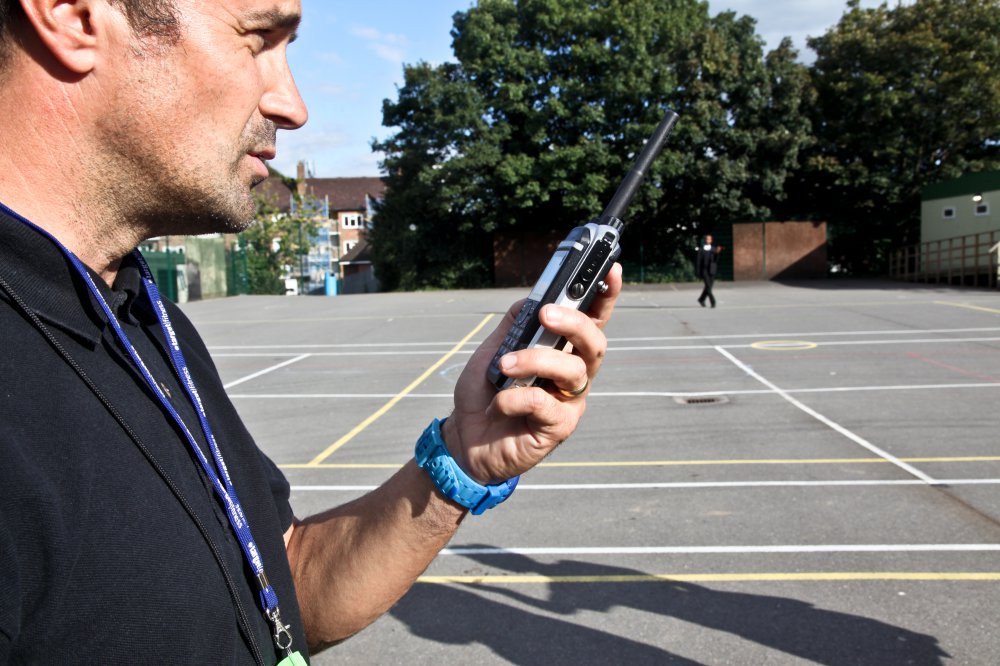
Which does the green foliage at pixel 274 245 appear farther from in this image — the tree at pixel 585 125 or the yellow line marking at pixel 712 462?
the yellow line marking at pixel 712 462

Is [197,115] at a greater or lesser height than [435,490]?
greater

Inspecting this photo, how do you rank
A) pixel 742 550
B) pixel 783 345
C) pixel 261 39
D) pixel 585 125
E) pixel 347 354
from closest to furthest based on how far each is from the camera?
pixel 261 39 → pixel 742 550 → pixel 783 345 → pixel 347 354 → pixel 585 125

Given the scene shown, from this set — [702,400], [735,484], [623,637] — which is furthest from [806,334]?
[623,637]

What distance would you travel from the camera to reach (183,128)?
1267 millimetres

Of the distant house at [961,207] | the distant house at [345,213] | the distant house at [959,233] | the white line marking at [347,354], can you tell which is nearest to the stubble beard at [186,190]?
the white line marking at [347,354]

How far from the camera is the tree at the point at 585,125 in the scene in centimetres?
3722

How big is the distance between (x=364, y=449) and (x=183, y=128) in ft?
25.4

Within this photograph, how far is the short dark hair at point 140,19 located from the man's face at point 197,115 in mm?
12

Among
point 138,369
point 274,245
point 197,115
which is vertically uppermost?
point 274,245

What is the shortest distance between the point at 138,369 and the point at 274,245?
46332 millimetres

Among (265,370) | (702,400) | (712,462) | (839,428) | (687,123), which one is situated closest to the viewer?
(712,462)

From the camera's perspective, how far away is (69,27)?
1115mm

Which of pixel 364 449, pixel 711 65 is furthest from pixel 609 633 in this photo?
pixel 711 65

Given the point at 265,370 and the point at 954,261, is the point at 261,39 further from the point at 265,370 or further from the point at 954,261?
the point at 954,261
